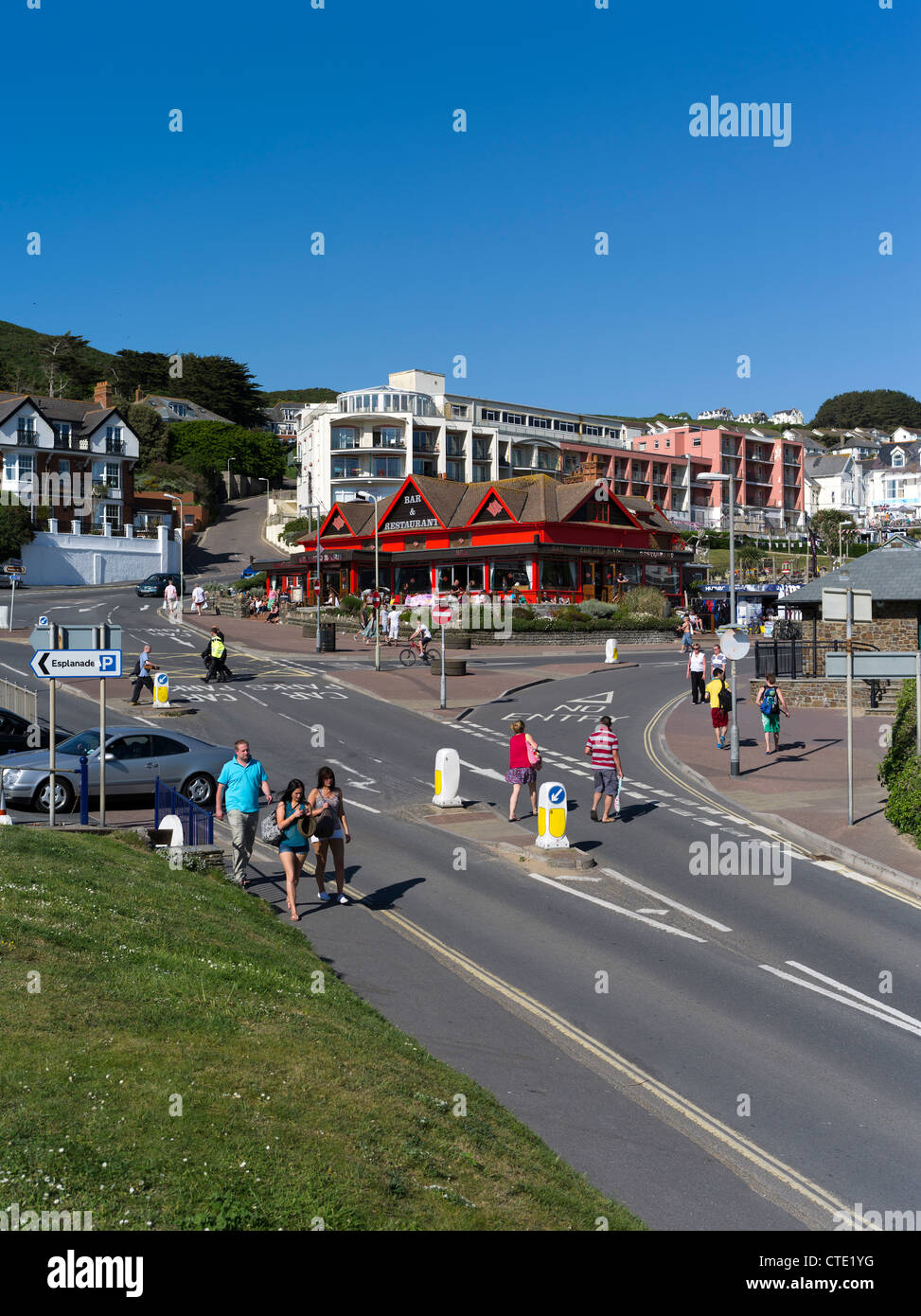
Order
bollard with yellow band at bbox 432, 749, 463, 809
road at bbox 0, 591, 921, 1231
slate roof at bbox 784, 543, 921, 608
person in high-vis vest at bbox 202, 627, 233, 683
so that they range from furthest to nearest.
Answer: slate roof at bbox 784, 543, 921, 608 → person in high-vis vest at bbox 202, 627, 233, 683 → bollard with yellow band at bbox 432, 749, 463, 809 → road at bbox 0, 591, 921, 1231

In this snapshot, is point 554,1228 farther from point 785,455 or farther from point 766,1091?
point 785,455

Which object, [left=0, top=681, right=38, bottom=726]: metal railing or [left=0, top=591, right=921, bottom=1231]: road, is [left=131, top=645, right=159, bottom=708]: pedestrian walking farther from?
[left=0, top=591, right=921, bottom=1231]: road

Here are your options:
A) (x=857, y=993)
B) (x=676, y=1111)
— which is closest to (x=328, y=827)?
(x=676, y=1111)

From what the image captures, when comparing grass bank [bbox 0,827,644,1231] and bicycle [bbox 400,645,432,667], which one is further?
bicycle [bbox 400,645,432,667]

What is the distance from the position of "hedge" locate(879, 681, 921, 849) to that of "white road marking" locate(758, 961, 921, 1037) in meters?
6.54

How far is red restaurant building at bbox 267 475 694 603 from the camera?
63000 millimetres

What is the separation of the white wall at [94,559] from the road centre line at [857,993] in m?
73.6

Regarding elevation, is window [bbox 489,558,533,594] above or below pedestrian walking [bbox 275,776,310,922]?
above

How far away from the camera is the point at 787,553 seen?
11625cm

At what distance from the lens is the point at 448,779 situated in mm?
20797

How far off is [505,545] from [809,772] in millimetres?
39738

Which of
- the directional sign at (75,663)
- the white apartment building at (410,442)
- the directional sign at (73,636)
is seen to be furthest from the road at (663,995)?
the white apartment building at (410,442)

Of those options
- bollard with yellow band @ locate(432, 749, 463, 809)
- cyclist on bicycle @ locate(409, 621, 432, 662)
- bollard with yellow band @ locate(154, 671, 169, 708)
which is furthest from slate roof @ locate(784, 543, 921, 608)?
bollard with yellow band @ locate(154, 671, 169, 708)

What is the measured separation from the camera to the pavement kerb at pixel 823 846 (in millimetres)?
16031
